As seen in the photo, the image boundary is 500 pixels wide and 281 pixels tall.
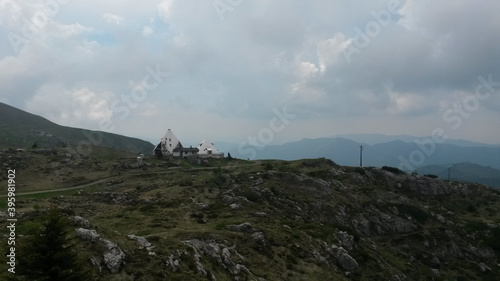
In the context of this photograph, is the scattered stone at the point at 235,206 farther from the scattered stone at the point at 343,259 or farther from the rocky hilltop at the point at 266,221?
the scattered stone at the point at 343,259

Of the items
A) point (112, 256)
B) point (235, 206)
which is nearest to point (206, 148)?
point (235, 206)

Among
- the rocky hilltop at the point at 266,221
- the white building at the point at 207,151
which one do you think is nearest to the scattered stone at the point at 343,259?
the rocky hilltop at the point at 266,221

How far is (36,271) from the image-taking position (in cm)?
1941

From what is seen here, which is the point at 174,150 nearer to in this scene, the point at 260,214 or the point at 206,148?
the point at 206,148

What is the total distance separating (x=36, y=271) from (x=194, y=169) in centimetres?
7498

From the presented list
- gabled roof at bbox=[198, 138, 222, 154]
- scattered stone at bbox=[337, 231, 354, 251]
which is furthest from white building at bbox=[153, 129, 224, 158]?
scattered stone at bbox=[337, 231, 354, 251]

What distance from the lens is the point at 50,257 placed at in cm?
1953

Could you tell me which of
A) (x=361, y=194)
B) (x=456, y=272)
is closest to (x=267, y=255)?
(x=456, y=272)

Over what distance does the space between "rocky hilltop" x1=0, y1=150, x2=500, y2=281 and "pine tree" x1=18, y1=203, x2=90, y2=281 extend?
764 centimetres

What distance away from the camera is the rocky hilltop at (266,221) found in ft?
119

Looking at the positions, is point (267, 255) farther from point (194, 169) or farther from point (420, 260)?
point (194, 169)

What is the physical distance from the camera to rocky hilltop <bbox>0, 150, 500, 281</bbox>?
36.4 metres

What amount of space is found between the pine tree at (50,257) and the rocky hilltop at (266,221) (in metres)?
7.64

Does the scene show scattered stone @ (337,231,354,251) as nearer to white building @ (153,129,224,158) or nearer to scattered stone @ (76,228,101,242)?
scattered stone @ (76,228,101,242)
